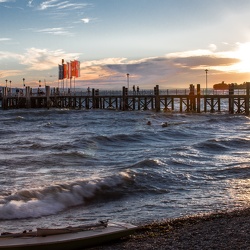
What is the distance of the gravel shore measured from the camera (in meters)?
9.18

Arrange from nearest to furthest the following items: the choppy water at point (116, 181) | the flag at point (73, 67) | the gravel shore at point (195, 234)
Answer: the gravel shore at point (195, 234)
the choppy water at point (116, 181)
the flag at point (73, 67)

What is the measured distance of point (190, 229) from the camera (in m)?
10.5

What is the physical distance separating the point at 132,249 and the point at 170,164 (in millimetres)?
11781

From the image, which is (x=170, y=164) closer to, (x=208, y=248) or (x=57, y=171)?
(x=57, y=171)

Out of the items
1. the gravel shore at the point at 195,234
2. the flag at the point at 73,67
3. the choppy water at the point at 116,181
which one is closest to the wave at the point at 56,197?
the choppy water at the point at 116,181

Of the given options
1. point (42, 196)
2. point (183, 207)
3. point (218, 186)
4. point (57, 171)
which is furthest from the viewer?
point (57, 171)

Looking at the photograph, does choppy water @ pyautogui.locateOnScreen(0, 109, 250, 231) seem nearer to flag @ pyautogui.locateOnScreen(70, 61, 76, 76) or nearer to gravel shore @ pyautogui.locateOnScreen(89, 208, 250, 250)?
gravel shore @ pyautogui.locateOnScreen(89, 208, 250, 250)

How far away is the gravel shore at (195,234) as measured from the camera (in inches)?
361

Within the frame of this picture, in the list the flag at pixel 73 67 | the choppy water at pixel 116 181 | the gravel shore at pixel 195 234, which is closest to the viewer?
the gravel shore at pixel 195 234

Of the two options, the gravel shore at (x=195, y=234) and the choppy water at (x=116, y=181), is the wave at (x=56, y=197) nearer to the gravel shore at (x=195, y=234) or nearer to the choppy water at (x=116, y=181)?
the choppy water at (x=116, y=181)

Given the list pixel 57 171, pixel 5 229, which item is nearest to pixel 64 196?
pixel 5 229

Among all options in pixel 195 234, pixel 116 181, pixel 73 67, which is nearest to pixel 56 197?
pixel 116 181

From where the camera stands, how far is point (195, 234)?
9.96 metres

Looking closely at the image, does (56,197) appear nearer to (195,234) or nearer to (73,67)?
(195,234)
